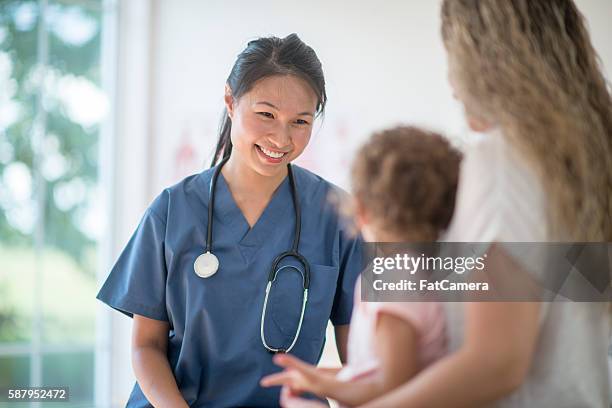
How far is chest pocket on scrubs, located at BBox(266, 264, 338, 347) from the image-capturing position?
3.98 ft

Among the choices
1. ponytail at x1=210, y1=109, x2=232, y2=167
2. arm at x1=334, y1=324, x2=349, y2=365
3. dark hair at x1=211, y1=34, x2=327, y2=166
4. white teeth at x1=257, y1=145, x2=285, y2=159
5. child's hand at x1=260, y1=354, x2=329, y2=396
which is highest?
dark hair at x1=211, y1=34, x2=327, y2=166

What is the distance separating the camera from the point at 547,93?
771 millimetres

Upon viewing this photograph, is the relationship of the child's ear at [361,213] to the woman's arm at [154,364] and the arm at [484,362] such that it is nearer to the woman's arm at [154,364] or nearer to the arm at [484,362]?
the arm at [484,362]

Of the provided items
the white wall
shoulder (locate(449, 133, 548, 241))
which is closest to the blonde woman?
shoulder (locate(449, 133, 548, 241))

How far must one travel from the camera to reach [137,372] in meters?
1.24

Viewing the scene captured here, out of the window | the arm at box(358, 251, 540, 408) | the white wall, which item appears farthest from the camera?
the window

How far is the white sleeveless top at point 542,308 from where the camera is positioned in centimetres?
72

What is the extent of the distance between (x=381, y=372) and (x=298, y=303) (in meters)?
0.47

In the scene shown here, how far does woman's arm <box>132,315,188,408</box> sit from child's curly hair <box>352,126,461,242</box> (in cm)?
61

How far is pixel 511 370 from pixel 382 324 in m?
0.14

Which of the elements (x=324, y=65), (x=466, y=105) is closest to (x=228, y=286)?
(x=466, y=105)

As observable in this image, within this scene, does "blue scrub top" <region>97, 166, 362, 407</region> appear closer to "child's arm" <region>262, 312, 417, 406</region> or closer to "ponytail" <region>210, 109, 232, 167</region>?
"ponytail" <region>210, 109, 232, 167</region>

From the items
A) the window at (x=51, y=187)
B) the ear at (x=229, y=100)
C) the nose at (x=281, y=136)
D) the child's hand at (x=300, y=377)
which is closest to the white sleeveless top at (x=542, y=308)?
the child's hand at (x=300, y=377)

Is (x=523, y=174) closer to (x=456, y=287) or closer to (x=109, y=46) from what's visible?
(x=456, y=287)
